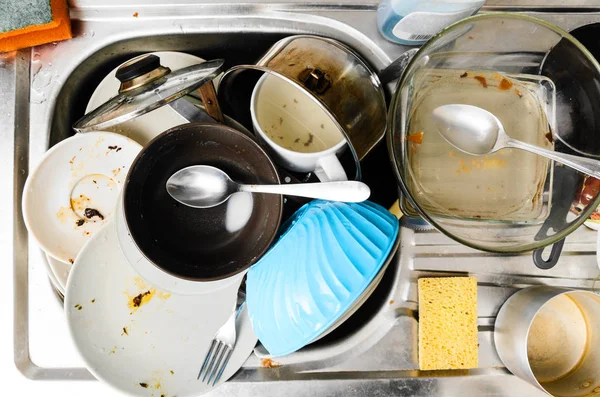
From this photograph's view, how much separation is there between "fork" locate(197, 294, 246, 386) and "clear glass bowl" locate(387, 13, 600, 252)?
0.28m

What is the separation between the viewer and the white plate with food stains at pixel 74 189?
1.93ft

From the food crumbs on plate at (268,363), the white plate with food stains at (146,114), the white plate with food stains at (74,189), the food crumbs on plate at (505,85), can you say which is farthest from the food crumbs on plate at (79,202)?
the food crumbs on plate at (505,85)

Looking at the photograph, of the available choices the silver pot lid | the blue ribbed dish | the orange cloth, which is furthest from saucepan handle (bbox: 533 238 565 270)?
the orange cloth

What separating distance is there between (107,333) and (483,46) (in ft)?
1.98

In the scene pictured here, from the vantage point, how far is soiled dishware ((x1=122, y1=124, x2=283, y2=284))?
55cm

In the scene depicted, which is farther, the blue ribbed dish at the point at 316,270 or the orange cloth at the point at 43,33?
the orange cloth at the point at 43,33

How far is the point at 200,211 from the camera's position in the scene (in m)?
0.60

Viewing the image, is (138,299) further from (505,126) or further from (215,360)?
(505,126)

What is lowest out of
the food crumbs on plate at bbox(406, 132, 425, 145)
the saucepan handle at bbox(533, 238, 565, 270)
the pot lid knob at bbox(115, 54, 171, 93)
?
the saucepan handle at bbox(533, 238, 565, 270)

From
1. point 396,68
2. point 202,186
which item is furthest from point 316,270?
point 396,68

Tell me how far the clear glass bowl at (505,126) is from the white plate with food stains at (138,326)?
30cm

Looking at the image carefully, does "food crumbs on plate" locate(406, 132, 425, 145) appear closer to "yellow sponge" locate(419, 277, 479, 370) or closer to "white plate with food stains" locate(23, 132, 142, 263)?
"yellow sponge" locate(419, 277, 479, 370)

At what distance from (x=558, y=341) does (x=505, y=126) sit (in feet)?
0.98

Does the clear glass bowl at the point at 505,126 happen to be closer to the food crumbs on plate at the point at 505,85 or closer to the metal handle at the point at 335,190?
the food crumbs on plate at the point at 505,85
